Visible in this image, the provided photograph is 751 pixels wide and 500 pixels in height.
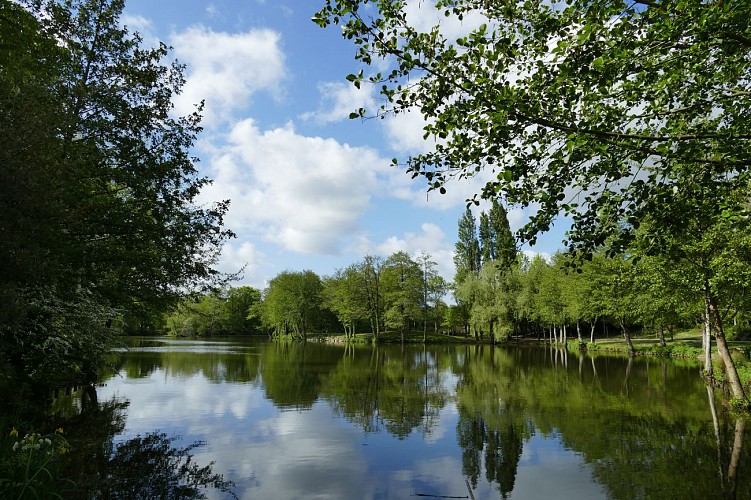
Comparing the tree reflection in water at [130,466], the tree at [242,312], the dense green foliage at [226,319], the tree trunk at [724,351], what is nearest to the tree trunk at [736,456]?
the tree trunk at [724,351]

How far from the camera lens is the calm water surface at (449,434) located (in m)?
10.5

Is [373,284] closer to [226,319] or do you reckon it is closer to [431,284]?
[431,284]

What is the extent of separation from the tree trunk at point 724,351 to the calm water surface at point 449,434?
3.75 feet

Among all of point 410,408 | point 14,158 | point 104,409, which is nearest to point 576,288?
point 410,408

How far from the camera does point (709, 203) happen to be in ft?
22.4

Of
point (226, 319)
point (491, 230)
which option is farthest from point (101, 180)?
point (226, 319)

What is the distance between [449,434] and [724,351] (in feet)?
37.4

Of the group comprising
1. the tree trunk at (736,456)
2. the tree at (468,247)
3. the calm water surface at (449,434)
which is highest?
the tree at (468,247)

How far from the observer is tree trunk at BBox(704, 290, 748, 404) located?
55.3 ft

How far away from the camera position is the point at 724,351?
17719 millimetres

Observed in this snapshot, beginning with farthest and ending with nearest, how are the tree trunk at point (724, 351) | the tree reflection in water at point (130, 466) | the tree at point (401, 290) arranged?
the tree at point (401, 290)
the tree trunk at point (724, 351)
the tree reflection in water at point (130, 466)

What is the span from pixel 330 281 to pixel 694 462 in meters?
73.7

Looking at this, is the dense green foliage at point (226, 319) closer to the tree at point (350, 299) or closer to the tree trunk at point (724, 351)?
the tree at point (350, 299)

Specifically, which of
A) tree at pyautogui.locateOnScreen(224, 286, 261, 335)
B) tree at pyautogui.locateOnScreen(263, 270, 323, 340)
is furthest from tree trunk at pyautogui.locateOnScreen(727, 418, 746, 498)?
tree at pyautogui.locateOnScreen(224, 286, 261, 335)
